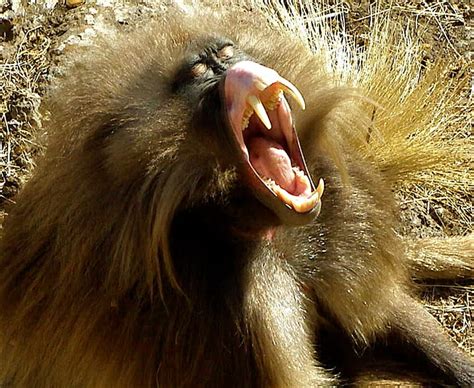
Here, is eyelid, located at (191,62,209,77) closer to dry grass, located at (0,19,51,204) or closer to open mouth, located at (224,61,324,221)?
open mouth, located at (224,61,324,221)

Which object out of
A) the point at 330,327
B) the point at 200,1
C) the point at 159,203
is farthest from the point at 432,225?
the point at 159,203

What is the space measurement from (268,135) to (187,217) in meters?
0.28

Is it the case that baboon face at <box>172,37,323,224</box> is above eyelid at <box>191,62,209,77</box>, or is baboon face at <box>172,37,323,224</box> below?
below

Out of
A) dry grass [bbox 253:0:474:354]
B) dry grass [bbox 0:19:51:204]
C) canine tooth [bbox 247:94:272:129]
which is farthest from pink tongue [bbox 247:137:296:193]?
dry grass [bbox 0:19:51:204]

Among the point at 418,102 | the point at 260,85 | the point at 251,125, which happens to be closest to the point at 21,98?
the point at 418,102

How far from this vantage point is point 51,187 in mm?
2283

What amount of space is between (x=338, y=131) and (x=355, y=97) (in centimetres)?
10

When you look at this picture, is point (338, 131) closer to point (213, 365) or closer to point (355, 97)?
point (355, 97)

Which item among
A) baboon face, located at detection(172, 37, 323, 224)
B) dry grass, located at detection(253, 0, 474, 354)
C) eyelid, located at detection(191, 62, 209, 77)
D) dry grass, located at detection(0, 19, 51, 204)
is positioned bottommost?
dry grass, located at detection(253, 0, 474, 354)

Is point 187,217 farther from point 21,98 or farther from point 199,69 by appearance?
point 21,98

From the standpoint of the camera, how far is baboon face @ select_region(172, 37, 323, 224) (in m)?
2.07

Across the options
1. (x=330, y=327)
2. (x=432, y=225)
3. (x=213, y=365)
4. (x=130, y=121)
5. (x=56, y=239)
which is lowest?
(x=432, y=225)

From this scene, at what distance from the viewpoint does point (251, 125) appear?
2.20m

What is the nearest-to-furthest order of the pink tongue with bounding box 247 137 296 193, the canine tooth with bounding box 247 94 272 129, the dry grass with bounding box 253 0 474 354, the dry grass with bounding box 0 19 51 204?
the canine tooth with bounding box 247 94 272 129, the pink tongue with bounding box 247 137 296 193, the dry grass with bounding box 253 0 474 354, the dry grass with bounding box 0 19 51 204
